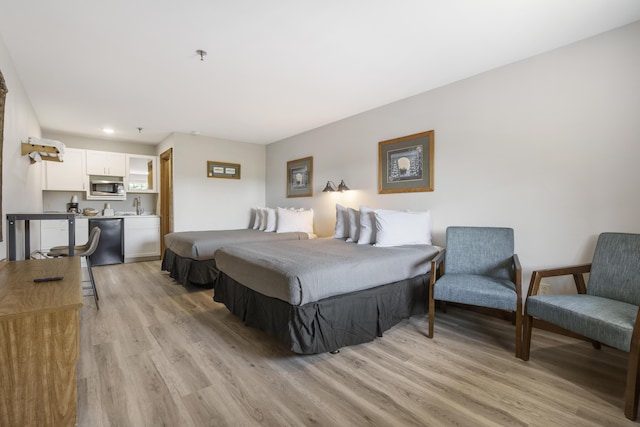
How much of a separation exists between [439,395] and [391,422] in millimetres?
388

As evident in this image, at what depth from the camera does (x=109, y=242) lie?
17.1 feet

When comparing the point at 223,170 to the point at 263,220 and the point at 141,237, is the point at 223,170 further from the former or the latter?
the point at 141,237

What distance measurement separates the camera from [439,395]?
1.70m

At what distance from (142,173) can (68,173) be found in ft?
3.71

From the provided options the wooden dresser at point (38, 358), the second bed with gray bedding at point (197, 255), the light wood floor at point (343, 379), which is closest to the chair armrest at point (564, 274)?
the light wood floor at point (343, 379)

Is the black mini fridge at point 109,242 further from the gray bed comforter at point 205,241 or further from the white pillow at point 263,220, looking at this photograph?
the white pillow at point 263,220

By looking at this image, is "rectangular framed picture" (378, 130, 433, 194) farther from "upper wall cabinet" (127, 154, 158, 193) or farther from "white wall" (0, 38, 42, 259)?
"upper wall cabinet" (127, 154, 158, 193)

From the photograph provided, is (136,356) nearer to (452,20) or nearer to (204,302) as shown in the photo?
(204,302)

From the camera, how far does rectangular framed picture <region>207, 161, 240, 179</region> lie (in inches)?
219

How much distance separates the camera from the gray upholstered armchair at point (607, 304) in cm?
154

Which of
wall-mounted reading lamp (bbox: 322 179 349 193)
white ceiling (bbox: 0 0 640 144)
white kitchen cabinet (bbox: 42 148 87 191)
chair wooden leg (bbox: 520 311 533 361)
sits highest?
white ceiling (bbox: 0 0 640 144)

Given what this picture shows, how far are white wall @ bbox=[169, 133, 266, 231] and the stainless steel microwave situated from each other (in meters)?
1.08

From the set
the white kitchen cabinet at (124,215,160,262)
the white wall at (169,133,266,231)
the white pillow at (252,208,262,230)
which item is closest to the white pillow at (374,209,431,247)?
the white pillow at (252,208,262,230)

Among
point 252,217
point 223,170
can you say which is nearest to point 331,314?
point 252,217
